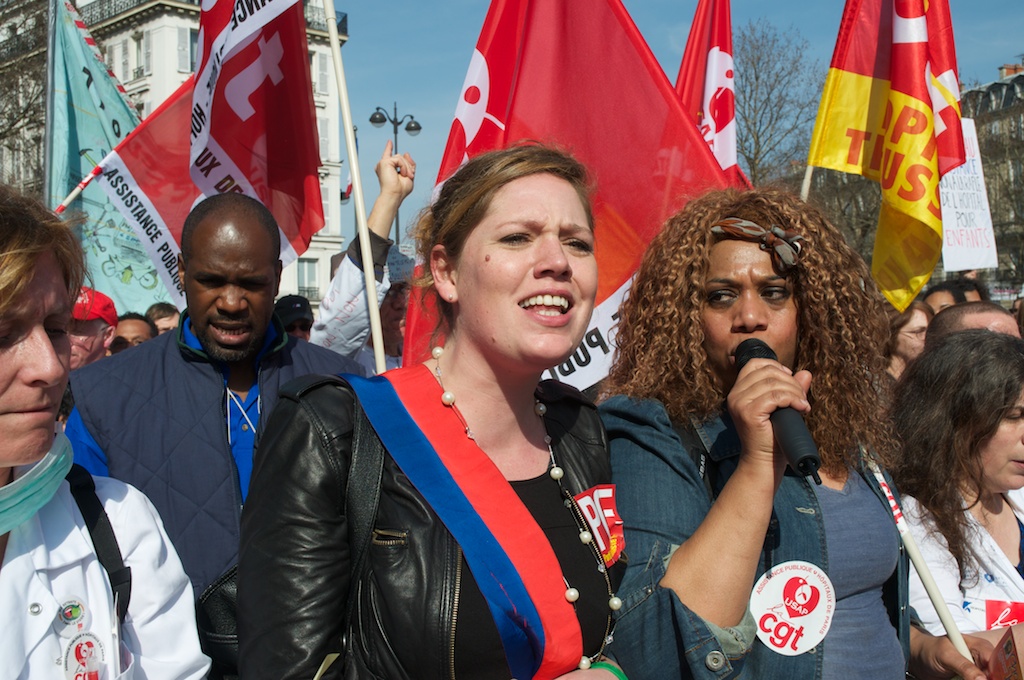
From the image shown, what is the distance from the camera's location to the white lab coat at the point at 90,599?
185 centimetres

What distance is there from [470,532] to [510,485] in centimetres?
22

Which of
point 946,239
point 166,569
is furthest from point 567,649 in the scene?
point 946,239

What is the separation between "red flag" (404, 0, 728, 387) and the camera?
4.33 metres

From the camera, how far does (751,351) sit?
238 centimetres

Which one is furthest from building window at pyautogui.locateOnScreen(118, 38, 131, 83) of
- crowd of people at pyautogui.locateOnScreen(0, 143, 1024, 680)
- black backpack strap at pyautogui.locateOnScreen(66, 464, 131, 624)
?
black backpack strap at pyautogui.locateOnScreen(66, 464, 131, 624)

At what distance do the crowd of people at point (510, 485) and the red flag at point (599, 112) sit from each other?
149cm

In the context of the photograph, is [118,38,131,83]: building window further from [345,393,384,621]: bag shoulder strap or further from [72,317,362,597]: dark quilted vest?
[345,393,384,621]: bag shoulder strap

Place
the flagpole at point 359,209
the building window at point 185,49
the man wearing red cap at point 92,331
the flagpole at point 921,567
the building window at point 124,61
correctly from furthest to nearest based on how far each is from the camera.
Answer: the building window at point 124,61 → the building window at point 185,49 → the man wearing red cap at point 92,331 → the flagpole at point 359,209 → the flagpole at point 921,567

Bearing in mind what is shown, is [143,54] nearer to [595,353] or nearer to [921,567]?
[595,353]

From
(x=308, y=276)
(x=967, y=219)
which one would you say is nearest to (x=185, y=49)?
(x=308, y=276)

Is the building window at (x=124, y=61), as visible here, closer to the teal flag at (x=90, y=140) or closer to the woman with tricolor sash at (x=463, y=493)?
the teal flag at (x=90, y=140)

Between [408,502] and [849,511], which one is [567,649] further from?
[849,511]

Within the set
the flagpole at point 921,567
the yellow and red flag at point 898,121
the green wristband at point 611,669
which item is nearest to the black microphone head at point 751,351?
the flagpole at point 921,567

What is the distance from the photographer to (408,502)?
6.62 ft
